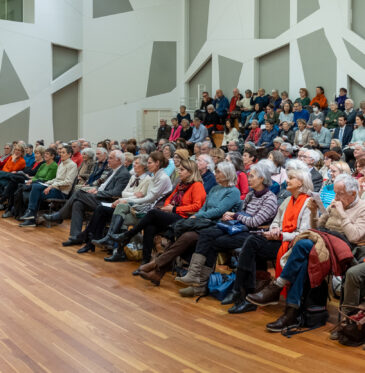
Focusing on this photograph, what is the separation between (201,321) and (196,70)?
11.9 meters

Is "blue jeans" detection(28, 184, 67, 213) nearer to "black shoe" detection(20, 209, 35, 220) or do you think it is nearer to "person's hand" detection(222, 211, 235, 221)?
"black shoe" detection(20, 209, 35, 220)

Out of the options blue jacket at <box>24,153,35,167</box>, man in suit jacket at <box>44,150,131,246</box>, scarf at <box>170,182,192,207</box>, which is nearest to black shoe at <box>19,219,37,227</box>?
man in suit jacket at <box>44,150,131,246</box>

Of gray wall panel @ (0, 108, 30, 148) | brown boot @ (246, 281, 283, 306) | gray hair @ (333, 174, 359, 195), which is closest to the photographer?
gray hair @ (333, 174, 359, 195)

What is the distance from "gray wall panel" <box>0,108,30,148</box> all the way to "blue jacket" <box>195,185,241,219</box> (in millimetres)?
10472

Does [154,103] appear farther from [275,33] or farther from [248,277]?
[248,277]

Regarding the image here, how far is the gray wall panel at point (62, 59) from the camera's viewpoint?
1429 centimetres

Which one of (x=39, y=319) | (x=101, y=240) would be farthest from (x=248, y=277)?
(x=101, y=240)

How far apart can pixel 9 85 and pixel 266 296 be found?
38.9 ft

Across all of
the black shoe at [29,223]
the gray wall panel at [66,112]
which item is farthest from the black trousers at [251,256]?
the gray wall panel at [66,112]

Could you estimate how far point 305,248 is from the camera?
3.26 m

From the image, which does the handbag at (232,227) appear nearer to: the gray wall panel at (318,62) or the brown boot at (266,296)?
the brown boot at (266,296)

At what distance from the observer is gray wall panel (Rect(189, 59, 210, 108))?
46.8 ft

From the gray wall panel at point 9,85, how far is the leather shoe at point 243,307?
1153cm

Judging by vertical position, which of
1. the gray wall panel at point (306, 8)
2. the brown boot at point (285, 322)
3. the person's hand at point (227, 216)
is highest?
the gray wall panel at point (306, 8)
